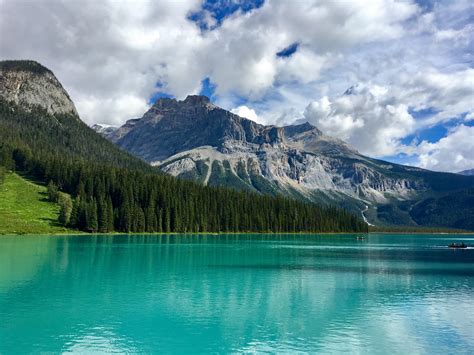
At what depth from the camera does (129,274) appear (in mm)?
62125

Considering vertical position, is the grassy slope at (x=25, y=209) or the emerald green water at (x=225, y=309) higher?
the grassy slope at (x=25, y=209)

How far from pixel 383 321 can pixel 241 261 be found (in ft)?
156

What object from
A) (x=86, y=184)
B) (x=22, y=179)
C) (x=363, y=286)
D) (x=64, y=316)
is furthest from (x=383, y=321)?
(x=22, y=179)

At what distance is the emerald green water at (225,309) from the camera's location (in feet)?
102

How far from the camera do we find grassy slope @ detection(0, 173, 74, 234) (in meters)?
140

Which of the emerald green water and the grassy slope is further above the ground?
the grassy slope

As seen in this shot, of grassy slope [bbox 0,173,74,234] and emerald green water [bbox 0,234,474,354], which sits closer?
emerald green water [bbox 0,234,474,354]

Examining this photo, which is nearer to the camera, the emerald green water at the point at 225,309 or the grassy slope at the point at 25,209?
the emerald green water at the point at 225,309

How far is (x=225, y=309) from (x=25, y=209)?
139 m

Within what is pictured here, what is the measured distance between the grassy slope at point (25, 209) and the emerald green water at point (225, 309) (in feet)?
241

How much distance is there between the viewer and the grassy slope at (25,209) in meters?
140

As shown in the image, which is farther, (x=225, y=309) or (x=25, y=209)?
(x=25, y=209)

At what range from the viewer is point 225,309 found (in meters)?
41.7

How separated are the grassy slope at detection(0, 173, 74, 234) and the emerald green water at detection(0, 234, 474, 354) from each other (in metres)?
73.6
